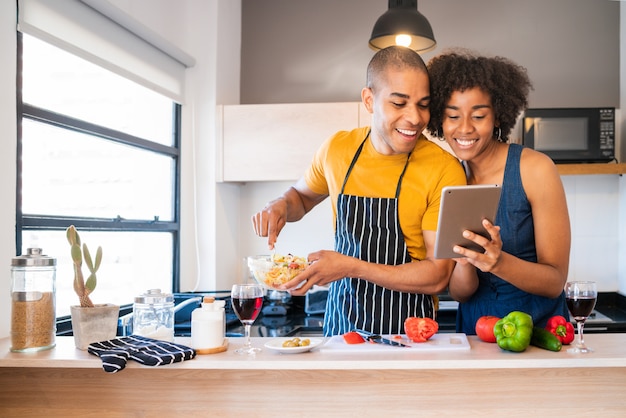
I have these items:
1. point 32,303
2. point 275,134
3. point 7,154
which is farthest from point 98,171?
point 32,303

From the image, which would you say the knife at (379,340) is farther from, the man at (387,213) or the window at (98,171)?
the window at (98,171)

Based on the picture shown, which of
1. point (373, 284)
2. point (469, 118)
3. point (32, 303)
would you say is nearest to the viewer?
point (32, 303)

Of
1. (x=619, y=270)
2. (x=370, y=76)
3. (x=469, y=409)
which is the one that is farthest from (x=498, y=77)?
(x=619, y=270)

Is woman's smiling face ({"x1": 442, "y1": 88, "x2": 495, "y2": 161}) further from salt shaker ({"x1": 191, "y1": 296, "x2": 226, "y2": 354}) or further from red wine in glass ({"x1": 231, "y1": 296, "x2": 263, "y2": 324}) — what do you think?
salt shaker ({"x1": 191, "y1": 296, "x2": 226, "y2": 354})

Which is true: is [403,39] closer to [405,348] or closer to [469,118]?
[469,118]

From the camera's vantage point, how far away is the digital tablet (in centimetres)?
151

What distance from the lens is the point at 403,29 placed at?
277cm

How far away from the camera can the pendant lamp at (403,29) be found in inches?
109

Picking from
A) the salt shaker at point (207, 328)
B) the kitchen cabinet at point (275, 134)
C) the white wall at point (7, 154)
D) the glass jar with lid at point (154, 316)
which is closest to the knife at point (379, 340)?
the salt shaker at point (207, 328)

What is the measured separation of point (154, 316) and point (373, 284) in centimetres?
69

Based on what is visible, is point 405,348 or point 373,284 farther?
point 373,284

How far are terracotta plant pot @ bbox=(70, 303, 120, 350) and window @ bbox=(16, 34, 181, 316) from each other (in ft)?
1.98

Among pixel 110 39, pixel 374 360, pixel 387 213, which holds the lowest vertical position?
pixel 374 360

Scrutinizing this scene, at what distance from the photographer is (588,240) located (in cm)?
376
